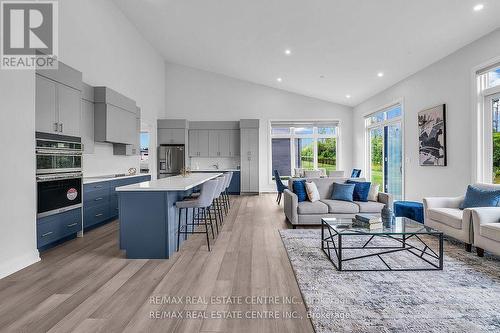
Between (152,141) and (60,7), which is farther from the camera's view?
(152,141)

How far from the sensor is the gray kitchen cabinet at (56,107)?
11.5ft

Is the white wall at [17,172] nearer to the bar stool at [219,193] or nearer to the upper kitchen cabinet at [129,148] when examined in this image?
the bar stool at [219,193]

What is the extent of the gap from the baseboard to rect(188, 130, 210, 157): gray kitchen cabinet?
6378mm

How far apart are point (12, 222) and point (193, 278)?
203cm

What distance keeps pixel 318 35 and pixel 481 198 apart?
3.79m

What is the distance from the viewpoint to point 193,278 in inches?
107

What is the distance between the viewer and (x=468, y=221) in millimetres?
3346

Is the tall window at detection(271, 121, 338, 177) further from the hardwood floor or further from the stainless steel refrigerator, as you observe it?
the hardwood floor

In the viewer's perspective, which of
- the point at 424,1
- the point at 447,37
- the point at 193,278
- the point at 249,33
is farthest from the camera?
the point at 249,33

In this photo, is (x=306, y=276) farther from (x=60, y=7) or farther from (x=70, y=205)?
(x=60, y=7)

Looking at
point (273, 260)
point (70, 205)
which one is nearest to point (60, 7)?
point (70, 205)

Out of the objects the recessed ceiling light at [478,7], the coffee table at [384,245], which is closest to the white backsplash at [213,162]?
the coffee table at [384,245]

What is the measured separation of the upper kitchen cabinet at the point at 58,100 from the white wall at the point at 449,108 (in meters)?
6.12

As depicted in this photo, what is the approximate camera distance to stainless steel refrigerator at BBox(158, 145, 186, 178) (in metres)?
8.87
